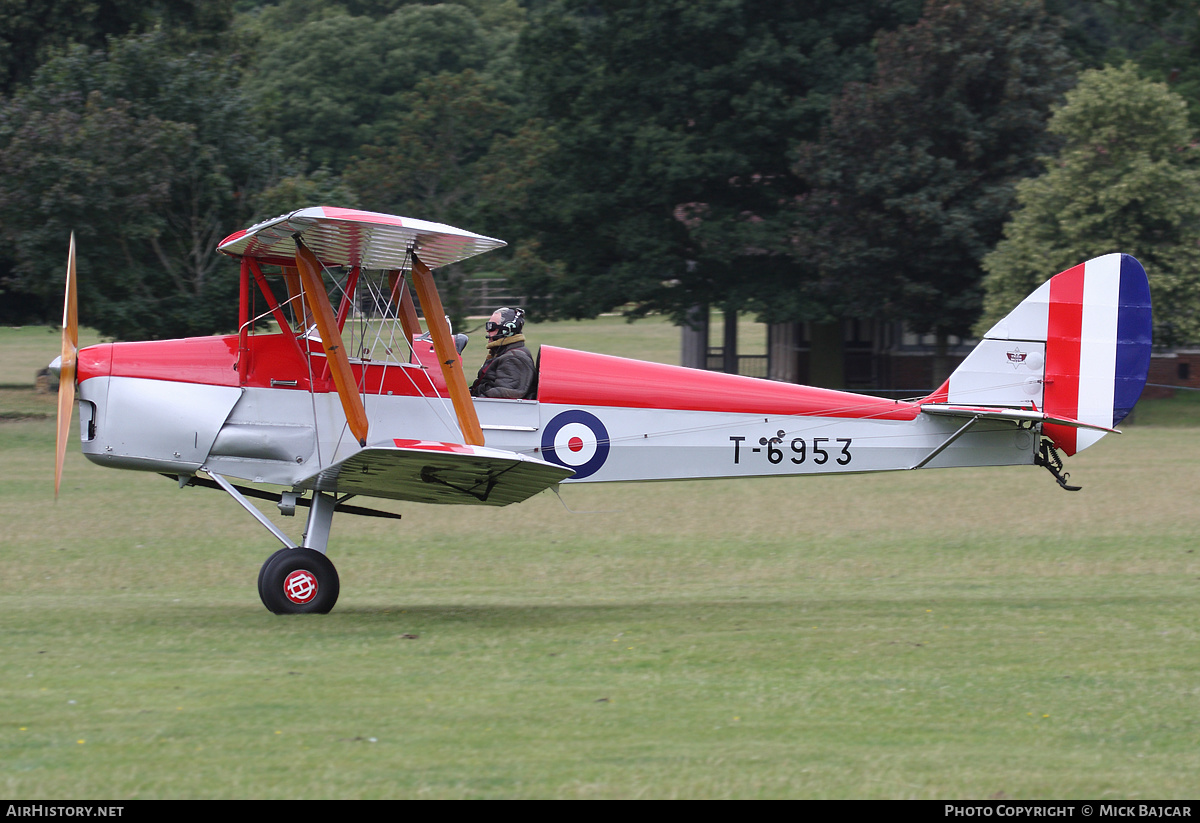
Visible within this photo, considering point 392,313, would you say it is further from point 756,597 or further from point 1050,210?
point 1050,210

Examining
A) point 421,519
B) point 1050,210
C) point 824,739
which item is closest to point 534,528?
point 421,519

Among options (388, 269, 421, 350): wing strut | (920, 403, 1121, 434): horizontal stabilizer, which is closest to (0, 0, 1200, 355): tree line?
(388, 269, 421, 350): wing strut

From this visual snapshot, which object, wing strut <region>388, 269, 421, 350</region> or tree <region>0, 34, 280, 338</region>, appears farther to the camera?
tree <region>0, 34, 280, 338</region>

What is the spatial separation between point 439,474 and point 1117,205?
2158 centimetres

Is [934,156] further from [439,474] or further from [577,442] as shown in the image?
[439,474]

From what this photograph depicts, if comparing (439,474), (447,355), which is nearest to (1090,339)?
(447,355)

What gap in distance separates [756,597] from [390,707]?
471 cm

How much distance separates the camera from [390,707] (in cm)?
643

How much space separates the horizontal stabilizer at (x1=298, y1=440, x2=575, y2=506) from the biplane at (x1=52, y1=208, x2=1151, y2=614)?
0.03 metres

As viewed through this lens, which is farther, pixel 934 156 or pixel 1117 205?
pixel 934 156

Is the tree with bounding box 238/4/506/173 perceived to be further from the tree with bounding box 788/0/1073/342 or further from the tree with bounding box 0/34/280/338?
the tree with bounding box 788/0/1073/342

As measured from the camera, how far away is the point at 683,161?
30828mm

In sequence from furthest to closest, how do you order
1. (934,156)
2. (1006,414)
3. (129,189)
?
(934,156), (129,189), (1006,414)

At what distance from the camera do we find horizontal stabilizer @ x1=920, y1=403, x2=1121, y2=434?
9609 millimetres
